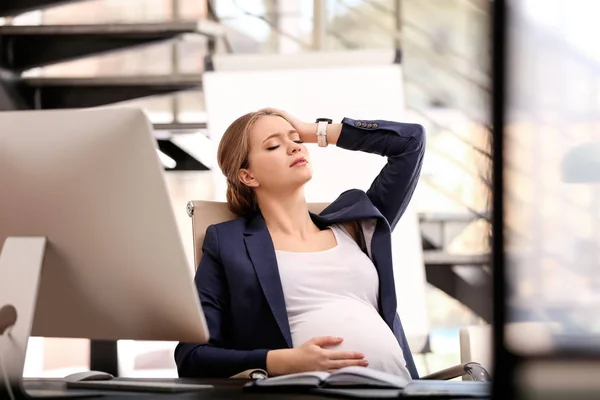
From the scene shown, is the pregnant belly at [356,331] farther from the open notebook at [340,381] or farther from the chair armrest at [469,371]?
the open notebook at [340,381]

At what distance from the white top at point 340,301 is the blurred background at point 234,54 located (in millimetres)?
1678

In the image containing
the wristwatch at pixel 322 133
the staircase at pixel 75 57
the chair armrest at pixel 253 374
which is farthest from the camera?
the staircase at pixel 75 57

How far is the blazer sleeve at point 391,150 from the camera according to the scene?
1.92 m

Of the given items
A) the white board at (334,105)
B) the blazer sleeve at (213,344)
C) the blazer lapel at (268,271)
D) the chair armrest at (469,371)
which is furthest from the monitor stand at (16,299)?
the white board at (334,105)

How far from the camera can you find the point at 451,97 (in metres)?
3.98

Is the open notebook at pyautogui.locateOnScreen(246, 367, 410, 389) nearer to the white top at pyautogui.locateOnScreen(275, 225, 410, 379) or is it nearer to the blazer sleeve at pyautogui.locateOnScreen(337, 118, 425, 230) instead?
the white top at pyautogui.locateOnScreen(275, 225, 410, 379)

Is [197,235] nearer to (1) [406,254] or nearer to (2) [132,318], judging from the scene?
(2) [132,318]

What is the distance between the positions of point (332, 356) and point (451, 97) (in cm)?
276

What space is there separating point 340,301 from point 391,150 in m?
0.42

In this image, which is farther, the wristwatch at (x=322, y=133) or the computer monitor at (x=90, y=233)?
the wristwatch at (x=322, y=133)

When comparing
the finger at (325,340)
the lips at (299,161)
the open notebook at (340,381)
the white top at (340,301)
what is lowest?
the open notebook at (340,381)

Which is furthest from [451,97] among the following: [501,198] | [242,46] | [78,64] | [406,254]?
[501,198]

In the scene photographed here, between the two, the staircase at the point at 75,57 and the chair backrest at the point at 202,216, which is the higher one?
the staircase at the point at 75,57

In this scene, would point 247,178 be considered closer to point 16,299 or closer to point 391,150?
point 391,150
